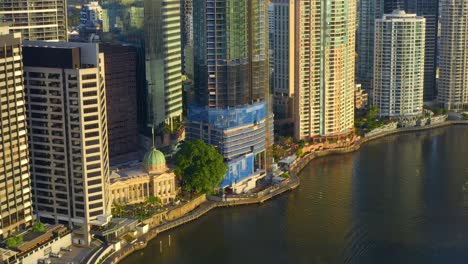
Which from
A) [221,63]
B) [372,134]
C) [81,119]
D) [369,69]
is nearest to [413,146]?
[372,134]

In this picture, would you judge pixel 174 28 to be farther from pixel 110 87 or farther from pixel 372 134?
pixel 372 134

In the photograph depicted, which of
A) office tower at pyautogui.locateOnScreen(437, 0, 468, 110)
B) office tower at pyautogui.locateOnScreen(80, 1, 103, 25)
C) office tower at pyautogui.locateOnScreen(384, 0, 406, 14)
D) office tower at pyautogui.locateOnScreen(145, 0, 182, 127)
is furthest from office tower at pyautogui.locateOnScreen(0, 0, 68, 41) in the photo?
office tower at pyautogui.locateOnScreen(384, 0, 406, 14)

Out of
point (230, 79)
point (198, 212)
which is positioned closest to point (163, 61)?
point (230, 79)

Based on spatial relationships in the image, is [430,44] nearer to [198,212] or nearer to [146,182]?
[198,212]

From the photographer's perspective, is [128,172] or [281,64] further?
[281,64]

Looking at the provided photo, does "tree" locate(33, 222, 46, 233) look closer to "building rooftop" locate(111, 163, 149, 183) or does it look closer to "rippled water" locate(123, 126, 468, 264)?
"rippled water" locate(123, 126, 468, 264)
